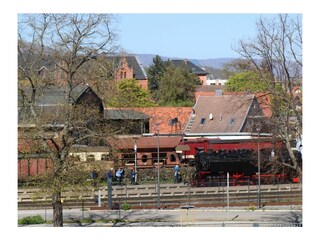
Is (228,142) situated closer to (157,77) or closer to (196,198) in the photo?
(196,198)

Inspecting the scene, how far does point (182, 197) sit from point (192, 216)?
6067 millimetres

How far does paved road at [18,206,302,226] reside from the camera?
1066 inches

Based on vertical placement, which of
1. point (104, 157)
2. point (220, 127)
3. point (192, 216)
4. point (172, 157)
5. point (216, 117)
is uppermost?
point (216, 117)

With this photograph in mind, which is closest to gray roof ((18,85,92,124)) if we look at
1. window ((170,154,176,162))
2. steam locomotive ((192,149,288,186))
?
steam locomotive ((192,149,288,186))

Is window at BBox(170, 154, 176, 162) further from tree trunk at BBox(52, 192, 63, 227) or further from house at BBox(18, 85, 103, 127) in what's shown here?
tree trunk at BBox(52, 192, 63, 227)

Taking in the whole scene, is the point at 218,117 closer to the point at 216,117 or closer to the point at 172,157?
the point at 216,117

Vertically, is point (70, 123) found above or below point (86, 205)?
above

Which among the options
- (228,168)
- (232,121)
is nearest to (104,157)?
(228,168)

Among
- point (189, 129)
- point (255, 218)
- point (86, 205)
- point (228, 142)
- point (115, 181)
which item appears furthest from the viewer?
point (189, 129)

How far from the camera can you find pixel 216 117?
57938 millimetres

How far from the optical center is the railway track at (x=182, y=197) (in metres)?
33.1

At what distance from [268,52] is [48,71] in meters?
7.41

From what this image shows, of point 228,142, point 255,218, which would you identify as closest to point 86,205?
point 255,218

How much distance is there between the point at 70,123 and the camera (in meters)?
23.7
